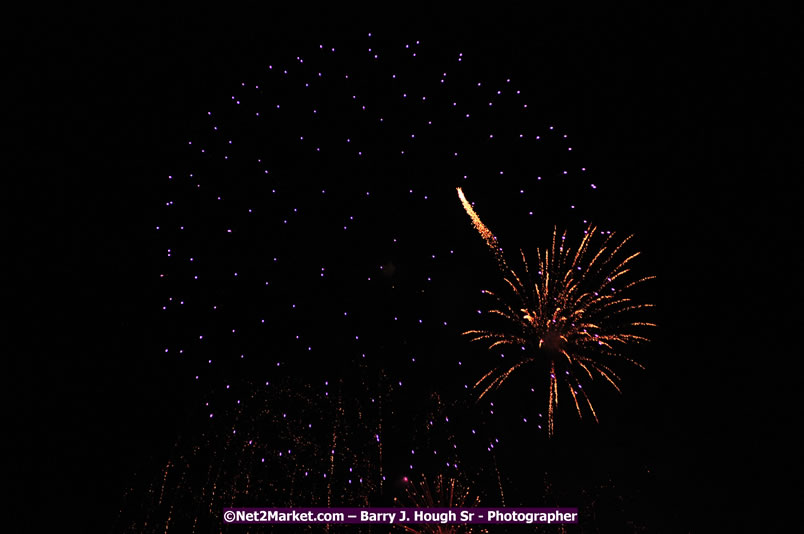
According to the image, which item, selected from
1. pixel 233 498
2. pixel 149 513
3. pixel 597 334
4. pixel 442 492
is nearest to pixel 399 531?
pixel 442 492

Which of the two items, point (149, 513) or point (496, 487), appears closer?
point (149, 513)

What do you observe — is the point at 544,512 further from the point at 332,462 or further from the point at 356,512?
the point at 332,462

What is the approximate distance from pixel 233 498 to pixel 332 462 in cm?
216

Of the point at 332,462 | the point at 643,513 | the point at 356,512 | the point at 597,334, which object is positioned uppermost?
the point at 597,334

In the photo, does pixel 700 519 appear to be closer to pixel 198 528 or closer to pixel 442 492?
pixel 442 492

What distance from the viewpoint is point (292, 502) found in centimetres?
1348

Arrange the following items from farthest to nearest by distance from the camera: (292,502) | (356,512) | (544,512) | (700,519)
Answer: (700,519) → (292,502) → (544,512) → (356,512)

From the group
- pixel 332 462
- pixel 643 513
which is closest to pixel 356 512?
pixel 332 462

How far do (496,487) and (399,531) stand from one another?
257 cm

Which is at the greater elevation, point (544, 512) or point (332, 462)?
point (332, 462)

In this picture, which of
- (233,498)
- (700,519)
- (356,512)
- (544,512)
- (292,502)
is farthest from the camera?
(700,519)

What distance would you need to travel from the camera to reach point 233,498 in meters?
12.7

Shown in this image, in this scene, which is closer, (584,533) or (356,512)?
(356,512)

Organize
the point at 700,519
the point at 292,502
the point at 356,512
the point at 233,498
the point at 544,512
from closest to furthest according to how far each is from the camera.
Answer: the point at 356,512, the point at 544,512, the point at 233,498, the point at 292,502, the point at 700,519
